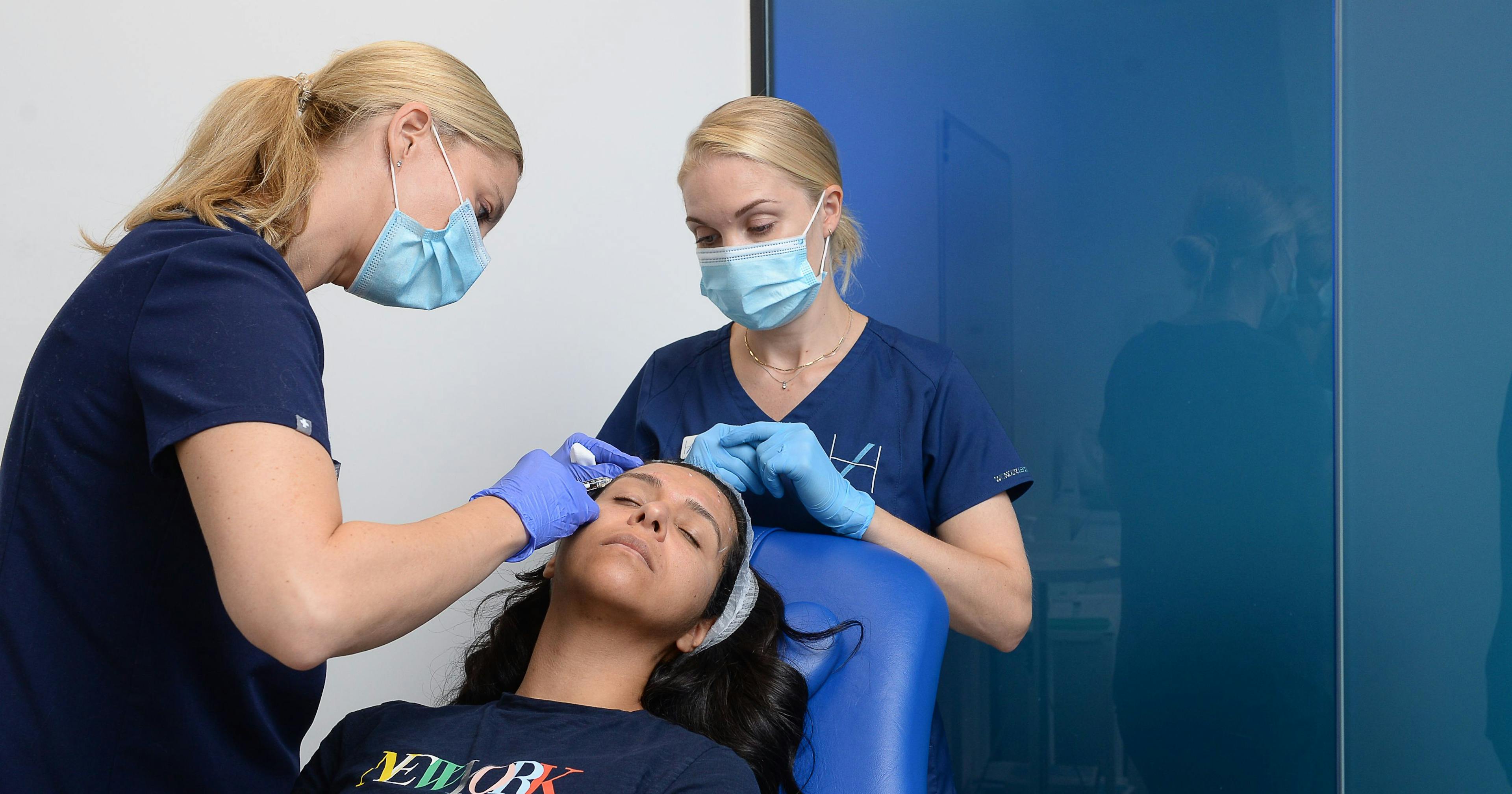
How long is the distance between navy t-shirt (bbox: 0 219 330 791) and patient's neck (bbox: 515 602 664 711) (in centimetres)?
38

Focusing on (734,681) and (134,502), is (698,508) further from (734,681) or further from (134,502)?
(134,502)

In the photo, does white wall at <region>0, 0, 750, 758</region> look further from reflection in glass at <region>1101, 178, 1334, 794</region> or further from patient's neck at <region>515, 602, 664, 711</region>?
reflection in glass at <region>1101, 178, 1334, 794</region>

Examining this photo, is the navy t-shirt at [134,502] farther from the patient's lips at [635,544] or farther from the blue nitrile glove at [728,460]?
the blue nitrile glove at [728,460]

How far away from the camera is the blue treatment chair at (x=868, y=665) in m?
1.19

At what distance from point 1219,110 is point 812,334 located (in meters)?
1.05

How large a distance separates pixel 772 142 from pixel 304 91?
71 centimetres

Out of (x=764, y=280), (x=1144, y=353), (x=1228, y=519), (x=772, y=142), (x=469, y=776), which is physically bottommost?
(x=469, y=776)

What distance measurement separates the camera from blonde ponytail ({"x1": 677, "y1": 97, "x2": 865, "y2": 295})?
5.27 feet

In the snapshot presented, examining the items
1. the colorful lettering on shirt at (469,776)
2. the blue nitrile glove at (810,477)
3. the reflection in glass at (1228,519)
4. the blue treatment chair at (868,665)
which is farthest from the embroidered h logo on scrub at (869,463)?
the reflection in glass at (1228,519)

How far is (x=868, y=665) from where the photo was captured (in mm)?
1258

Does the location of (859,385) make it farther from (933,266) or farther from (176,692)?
(176,692)

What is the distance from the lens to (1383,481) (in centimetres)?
198

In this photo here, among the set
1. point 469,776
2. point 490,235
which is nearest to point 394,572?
point 469,776

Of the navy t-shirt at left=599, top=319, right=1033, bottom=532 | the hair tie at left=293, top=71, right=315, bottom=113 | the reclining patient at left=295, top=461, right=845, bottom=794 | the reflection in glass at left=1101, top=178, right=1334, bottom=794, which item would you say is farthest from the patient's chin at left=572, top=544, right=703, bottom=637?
the reflection in glass at left=1101, top=178, right=1334, bottom=794
